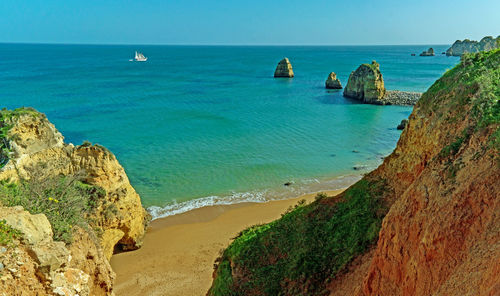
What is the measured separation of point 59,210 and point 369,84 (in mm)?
59673

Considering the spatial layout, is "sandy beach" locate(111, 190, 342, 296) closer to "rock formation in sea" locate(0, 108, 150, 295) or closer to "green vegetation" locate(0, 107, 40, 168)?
"rock formation in sea" locate(0, 108, 150, 295)

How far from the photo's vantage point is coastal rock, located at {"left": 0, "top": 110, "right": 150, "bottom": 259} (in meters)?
14.6

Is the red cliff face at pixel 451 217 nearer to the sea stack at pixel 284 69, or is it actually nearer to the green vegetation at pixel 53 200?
the green vegetation at pixel 53 200

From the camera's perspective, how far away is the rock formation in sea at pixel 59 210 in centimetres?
891

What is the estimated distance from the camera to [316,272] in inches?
455

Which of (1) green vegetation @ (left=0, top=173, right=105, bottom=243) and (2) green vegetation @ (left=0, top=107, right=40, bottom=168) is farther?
(2) green vegetation @ (left=0, top=107, right=40, bottom=168)

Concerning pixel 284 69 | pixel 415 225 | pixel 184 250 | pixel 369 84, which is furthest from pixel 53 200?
pixel 284 69

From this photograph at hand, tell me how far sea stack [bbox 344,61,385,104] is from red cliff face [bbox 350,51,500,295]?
53.4 m

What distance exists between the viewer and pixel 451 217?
288 inches

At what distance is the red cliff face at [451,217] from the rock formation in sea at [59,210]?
27.0ft

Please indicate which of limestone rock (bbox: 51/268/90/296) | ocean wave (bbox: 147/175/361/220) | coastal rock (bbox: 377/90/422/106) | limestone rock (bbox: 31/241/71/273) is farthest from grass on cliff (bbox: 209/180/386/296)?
coastal rock (bbox: 377/90/422/106)

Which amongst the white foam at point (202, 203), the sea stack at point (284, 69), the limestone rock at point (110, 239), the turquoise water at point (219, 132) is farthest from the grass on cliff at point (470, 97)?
the sea stack at point (284, 69)

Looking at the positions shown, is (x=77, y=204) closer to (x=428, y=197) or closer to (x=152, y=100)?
(x=428, y=197)

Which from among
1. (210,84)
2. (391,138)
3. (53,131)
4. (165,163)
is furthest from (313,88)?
(53,131)
